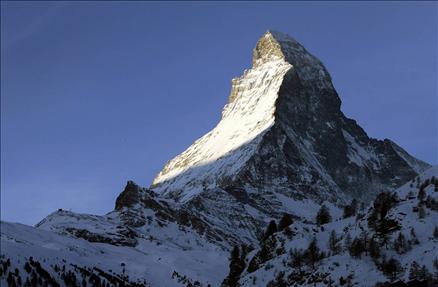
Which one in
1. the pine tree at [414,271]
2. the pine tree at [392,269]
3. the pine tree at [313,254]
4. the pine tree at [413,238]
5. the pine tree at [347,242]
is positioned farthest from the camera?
the pine tree at [313,254]

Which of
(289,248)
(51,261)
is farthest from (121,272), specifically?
(289,248)

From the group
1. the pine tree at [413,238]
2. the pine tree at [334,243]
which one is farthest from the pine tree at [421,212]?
the pine tree at [334,243]

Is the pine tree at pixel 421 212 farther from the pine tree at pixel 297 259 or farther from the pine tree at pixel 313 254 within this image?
the pine tree at pixel 297 259

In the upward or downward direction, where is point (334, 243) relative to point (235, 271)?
upward

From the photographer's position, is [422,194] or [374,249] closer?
[374,249]

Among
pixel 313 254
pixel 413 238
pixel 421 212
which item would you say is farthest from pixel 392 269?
pixel 313 254

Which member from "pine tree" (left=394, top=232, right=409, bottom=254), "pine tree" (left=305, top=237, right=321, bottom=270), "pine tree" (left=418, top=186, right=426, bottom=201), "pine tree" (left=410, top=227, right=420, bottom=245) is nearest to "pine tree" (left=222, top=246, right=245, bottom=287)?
"pine tree" (left=305, top=237, right=321, bottom=270)

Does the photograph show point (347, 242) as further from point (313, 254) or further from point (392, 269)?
point (392, 269)

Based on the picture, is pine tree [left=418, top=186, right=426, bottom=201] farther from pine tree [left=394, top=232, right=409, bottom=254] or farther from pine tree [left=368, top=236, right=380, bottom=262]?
pine tree [left=368, top=236, right=380, bottom=262]

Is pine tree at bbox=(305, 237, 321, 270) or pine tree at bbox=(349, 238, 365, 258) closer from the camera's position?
pine tree at bbox=(349, 238, 365, 258)

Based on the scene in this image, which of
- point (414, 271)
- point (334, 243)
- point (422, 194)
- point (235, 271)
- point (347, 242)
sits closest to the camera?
point (414, 271)

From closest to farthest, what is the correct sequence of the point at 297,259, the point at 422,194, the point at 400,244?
the point at 400,244, the point at 422,194, the point at 297,259

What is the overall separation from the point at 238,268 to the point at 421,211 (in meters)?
33.9

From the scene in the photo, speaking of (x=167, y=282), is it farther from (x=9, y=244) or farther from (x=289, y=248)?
A: (x=289, y=248)
